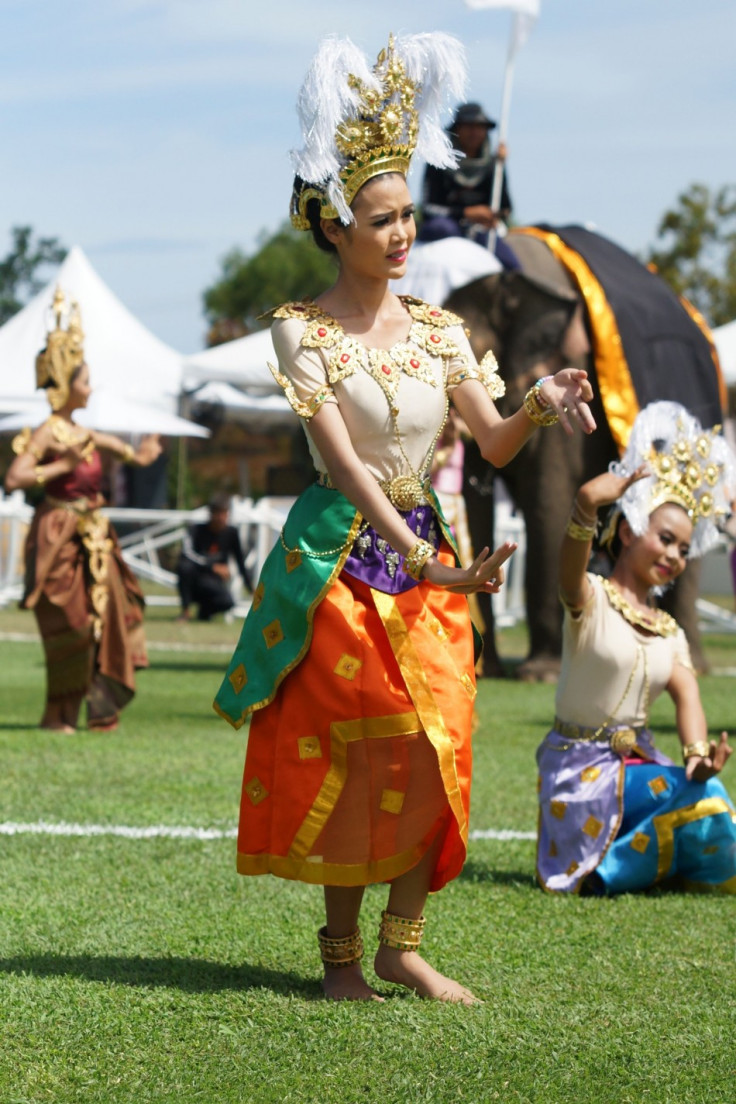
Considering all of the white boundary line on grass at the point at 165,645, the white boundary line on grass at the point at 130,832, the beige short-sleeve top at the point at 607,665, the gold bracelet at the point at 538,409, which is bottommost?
the white boundary line on grass at the point at 165,645


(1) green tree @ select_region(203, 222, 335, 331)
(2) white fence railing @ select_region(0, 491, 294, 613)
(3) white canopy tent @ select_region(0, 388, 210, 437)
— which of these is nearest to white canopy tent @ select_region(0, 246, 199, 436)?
(3) white canopy tent @ select_region(0, 388, 210, 437)

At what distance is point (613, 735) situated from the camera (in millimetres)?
5203

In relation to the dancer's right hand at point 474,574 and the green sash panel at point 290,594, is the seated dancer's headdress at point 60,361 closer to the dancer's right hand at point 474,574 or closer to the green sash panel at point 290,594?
the green sash panel at point 290,594

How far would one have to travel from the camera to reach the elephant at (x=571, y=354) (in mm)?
11172

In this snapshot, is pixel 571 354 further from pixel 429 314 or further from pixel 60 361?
pixel 429 314

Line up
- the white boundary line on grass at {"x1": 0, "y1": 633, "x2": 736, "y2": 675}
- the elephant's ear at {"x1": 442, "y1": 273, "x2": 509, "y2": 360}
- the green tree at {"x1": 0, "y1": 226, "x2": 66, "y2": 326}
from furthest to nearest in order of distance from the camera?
1. the green tree at {"x1": 0, "y1": 226, "x2": 66, "y2": 326}
2. the white boundary line on grass at {"x1": 0, "y1": 633, "x2": 736, "y2": 675}
3. the elephant's ear at {"x1": 442, "y1": 273, "x2": 509, "y2": 360}

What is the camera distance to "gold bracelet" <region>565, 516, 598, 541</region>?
15.4 feet

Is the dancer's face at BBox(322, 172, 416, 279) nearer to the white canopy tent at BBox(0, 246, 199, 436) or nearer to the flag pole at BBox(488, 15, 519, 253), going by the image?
the flag pole at BBox(488, 15, 519, 253)

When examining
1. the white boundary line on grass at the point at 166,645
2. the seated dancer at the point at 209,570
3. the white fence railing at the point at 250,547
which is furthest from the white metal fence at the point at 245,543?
the white boundary line on grass at the point at 166,645

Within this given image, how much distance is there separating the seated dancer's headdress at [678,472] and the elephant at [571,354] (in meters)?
5.65

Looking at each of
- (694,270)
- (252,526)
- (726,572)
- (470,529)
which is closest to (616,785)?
(470,529)

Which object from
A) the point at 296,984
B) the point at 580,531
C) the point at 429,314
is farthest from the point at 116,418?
the point at 296,984

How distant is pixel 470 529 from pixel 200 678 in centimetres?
221

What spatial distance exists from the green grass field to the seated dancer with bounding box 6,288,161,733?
1.94m
